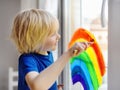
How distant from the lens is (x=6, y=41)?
7.34ft

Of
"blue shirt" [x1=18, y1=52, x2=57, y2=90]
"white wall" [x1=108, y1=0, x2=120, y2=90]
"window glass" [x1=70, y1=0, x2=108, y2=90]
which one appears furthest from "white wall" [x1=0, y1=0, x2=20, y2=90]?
"white wall" [x1=108, y1=0, x2=120, y2=90]

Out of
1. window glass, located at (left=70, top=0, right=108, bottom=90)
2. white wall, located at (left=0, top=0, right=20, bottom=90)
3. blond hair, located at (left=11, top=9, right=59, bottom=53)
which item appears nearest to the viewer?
blond hair, located at (left=11, top=9, right=59, bottom=53)

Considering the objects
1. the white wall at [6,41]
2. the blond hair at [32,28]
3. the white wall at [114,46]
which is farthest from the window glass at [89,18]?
the white wall at [6,41]

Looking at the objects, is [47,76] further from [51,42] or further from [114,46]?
[114,46]

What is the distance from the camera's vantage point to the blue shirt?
76 centimetres

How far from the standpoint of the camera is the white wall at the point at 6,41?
7.28 feet

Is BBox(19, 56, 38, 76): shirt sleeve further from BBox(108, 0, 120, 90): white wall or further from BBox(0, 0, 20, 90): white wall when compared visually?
BBox(0, 0, 20, 90): white wall

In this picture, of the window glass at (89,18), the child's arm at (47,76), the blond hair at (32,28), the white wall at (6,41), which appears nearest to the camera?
the child's arm at (47,76)

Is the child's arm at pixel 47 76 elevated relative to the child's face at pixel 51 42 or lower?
lower

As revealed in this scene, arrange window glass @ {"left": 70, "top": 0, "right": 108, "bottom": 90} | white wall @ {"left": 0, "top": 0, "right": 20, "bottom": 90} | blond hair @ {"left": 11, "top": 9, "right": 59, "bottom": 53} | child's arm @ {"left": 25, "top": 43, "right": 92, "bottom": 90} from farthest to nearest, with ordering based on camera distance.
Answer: white wall @ {"left": 0, "top": 0, "right": 20, "bottom": 90} < window glass @ {"left": 70, "top": 0, "right": 108, "bottom": 90} < blond hair @ {"left": 11, "top": 9, "right": 59, "bottom": 53} < child's arm @ {"left": 25, "top": 43, "right": 92, "bottom": 90}

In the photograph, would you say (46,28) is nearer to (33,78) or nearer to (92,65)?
(33,78)

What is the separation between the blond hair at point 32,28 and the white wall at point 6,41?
1.44m

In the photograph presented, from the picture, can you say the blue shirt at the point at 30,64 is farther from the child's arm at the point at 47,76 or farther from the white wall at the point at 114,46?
the white wall at the point at 114,46

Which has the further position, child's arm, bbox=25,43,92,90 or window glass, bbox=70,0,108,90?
window glass, bbox=70,0,108,90
